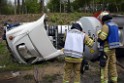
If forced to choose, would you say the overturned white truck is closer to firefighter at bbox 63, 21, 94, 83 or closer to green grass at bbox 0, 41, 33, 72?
green grass at bbox 0, 41, 33, 72

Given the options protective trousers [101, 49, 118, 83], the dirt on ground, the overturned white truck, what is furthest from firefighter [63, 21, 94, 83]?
the overturned white truck

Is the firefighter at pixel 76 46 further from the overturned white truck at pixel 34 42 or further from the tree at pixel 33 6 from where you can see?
the tree at pixel 33 6

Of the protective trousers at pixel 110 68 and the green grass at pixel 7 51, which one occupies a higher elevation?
the protective trousers at pixel 110 68

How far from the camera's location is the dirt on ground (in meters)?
9.08

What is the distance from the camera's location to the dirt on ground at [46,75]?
Result: 9078 mm

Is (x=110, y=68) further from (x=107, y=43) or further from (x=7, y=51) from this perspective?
(x=7, y=51)

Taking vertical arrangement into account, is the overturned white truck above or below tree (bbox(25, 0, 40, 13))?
above

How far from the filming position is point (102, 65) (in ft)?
27.4

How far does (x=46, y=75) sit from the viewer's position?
31.1 ft

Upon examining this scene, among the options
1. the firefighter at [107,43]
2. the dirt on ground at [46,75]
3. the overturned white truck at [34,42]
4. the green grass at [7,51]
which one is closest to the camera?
the firefighter at [107,43]

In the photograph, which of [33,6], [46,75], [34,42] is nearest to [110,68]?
[46,75]

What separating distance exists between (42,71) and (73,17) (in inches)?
482

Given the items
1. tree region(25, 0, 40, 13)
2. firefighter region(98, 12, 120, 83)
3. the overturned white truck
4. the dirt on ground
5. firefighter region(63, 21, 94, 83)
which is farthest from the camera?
tree region(25, 0, 40, 13)

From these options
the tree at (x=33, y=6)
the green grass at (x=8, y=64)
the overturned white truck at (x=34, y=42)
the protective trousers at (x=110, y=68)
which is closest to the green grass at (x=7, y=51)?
the green grass at (x=8, y=64)
